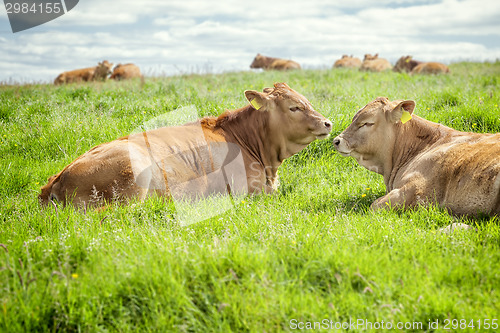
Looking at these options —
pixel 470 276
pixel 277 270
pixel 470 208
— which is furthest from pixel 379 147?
pixel 277 270

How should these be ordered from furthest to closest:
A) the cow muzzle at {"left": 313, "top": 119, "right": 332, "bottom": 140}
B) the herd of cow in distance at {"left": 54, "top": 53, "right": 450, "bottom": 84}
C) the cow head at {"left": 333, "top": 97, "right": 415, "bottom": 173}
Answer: the herd of cow in distance at {"left": 54, "top": 53, "right": 450, "bottom": 84}
the cow muzzle at {"left": 313, "top": 119, "right": 332, "bottom": 140}
the cow head at {"left": 333, "top": 97, "right": 415, "bottom": 173}

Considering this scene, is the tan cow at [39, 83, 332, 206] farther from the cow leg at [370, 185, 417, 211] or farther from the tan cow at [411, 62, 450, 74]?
the tan cow at [411, 62, 450, 74]

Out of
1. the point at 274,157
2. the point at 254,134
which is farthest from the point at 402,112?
the point at 254,134

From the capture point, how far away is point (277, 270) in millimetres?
3621

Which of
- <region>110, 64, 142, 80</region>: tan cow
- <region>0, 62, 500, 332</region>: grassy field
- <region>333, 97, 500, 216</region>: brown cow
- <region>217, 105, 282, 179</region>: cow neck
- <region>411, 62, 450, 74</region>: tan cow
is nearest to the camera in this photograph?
<region>0, 62, 500, 332</region>: grassy field

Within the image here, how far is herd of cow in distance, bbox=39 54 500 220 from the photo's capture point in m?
5.54

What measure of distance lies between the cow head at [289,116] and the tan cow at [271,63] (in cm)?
2893

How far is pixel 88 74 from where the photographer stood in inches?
1086

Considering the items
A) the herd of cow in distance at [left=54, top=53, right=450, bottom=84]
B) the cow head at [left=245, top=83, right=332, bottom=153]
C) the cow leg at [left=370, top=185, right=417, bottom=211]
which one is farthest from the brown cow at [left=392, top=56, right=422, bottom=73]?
the cow leg at [left=370, top=185, right=417, bottom=211]

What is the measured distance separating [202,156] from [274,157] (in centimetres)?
123

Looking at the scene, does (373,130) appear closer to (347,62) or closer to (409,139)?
(409,139)

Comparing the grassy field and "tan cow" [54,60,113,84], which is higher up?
"tan cow" [54,60,113,84]

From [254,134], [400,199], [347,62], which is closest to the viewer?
[400,199]

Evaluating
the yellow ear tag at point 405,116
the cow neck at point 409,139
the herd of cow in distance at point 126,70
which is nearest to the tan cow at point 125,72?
the herd of cow in distance at point 126,70
